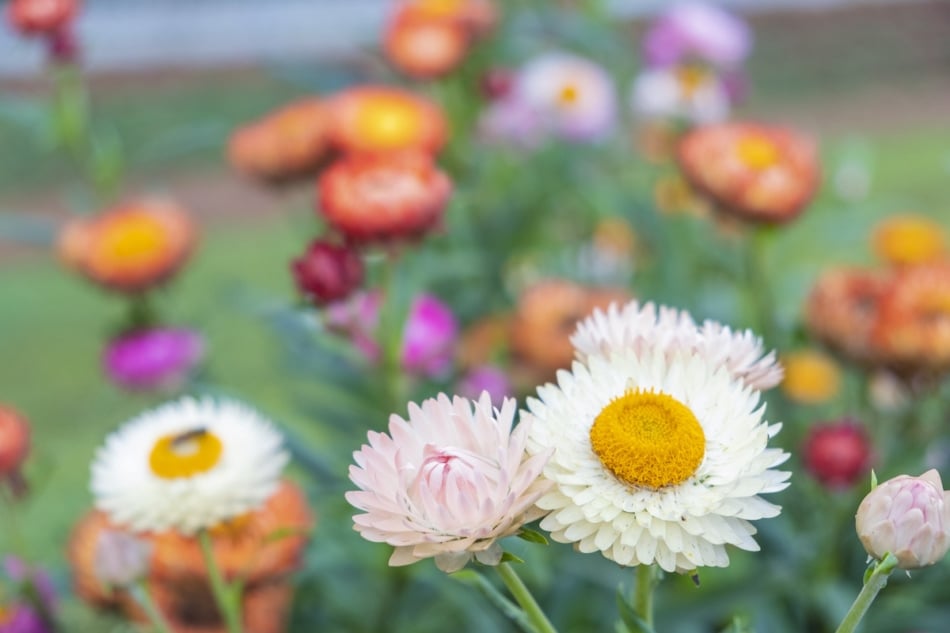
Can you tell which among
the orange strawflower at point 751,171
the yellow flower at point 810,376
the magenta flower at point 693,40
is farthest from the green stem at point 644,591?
the magenta flower at point 693,40

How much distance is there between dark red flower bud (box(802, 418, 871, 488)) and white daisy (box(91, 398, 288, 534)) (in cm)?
44

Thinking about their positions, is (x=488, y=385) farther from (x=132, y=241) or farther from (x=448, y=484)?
(x=448, y=484)

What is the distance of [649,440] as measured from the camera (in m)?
0.42

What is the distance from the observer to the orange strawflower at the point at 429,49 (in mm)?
1252

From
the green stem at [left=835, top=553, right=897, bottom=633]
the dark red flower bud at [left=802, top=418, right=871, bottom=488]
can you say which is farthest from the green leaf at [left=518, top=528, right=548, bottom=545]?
the dark red flower bud at [left=802, top=418, right=871, bottom=488]

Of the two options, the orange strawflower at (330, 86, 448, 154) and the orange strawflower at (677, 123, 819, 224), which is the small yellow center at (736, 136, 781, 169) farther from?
the orange strawflower at (330, 86, 448, 154)

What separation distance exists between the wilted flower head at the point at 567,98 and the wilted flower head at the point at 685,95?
0.08m

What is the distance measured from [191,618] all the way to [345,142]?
1.60 feet

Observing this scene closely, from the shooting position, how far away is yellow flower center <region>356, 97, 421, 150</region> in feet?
3.62

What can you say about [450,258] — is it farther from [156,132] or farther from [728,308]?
[156,132]

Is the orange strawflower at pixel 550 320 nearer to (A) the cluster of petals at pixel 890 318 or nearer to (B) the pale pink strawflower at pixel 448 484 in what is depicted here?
(A) the cluster of petals at pixel 890 318

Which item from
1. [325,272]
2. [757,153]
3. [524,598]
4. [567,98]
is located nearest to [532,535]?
[524,598]

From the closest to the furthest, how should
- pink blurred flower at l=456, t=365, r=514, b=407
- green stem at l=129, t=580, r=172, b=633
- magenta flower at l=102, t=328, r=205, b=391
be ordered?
1. green stem at l=129, t=580, r=172, b=633
2. pink blurred flower at l=456, t=365, r=514, b=407
3. magenta flower at l=102, t=328, r=205, b=391

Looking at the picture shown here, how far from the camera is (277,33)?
14.7 feet
